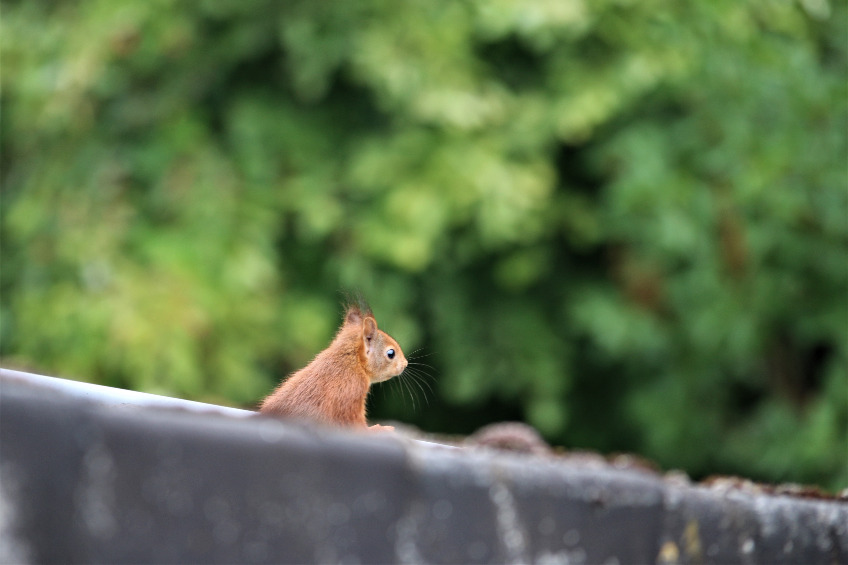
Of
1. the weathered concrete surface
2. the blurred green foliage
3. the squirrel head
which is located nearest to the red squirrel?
the squirrel head

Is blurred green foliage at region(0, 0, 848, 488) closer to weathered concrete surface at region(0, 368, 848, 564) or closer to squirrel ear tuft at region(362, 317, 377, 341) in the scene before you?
squirrel ear tuft at region(362, 317, 377, 341)

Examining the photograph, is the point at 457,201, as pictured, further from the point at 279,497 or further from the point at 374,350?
the point at 279,497

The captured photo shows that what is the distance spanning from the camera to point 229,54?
18.2ft

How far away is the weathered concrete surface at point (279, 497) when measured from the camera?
0.70 m

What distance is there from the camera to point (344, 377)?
159cm

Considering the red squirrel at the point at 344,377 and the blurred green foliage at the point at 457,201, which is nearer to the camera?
the red squirrel at the point at 344,377

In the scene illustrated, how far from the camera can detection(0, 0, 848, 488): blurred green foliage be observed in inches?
191

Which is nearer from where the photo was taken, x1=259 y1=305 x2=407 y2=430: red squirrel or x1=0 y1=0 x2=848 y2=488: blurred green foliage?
x1=259 y1=305 x2=407 y2=430: red squirrel

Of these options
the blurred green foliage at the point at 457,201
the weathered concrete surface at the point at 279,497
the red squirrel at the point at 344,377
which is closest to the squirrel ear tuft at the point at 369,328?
the red squirrel at the point at 344,377

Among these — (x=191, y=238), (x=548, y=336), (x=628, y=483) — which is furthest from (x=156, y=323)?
(x=628, y=483)

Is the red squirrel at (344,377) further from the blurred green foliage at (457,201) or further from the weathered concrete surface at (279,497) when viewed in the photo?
the blurred green foliage at (457,201)

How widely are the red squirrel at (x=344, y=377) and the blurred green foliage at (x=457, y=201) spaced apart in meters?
3.06

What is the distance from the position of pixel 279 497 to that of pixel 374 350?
944 millimetres

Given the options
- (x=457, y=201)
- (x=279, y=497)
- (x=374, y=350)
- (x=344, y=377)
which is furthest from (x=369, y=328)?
(x=457, y=201)
